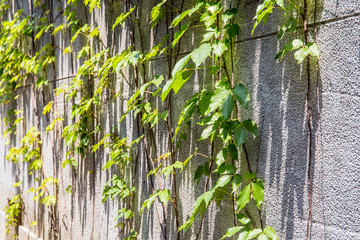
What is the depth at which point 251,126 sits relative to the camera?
1745 millimetres

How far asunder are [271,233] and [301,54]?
71cm

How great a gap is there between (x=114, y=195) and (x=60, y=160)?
120cm

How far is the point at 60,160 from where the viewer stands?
3.63 m

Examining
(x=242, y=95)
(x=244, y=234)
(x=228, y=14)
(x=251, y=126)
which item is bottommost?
(x=244, y=234)

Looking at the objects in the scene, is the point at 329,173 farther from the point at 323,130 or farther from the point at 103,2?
the point at 103,2

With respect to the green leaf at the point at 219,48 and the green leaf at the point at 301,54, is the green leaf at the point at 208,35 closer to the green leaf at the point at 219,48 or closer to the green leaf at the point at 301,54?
the green leaf at the point at 219,48

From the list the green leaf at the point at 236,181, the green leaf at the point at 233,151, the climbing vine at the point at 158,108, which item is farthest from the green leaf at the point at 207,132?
the green leaf at the point at 236,181

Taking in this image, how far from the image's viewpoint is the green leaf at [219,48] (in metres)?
1.81

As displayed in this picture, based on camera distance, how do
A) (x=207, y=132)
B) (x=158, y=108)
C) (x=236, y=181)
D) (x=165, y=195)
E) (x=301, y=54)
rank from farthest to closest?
(x=158, y=108)
(x=165, y=195)
(x=207, y=132)
(x=236, y=181)
(x=301, y=54)

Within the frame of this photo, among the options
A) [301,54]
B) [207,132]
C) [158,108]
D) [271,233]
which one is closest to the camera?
[301,54]

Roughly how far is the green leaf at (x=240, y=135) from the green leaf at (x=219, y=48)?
1.14 ft

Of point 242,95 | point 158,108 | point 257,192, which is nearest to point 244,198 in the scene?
point 257,192

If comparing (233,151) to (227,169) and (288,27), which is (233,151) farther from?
(288,27)

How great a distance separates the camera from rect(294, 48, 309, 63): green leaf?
1.50 metres
